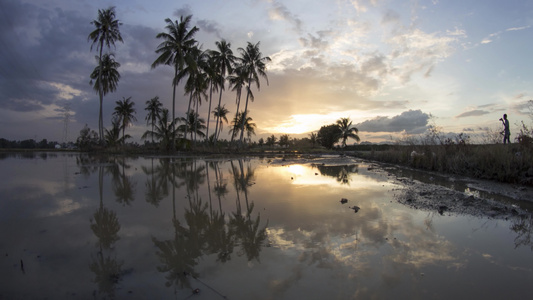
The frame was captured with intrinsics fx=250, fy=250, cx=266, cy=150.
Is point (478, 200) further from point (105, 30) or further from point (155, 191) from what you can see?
point (105, 30)

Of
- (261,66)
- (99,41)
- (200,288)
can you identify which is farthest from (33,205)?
(261,66)

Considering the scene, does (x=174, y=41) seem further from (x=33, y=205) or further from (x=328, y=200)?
(x=328, y=200)

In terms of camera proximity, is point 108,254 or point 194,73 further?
point 194,73

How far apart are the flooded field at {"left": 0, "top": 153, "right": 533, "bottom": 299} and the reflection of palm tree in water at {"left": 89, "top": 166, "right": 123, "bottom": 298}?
0.02 metres

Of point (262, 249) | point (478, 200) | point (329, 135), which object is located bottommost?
point (262, 249)

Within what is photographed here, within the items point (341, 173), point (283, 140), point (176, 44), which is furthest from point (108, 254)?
point (283, 140)

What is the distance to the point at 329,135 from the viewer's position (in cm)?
5575

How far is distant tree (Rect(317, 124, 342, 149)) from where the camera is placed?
5234 centimetres

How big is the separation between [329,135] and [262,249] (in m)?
54.5

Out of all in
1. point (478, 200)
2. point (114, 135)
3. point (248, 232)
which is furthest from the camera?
point (114, 135)

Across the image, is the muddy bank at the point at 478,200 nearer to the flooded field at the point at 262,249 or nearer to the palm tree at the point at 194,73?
the flooded field at the point at 262,249

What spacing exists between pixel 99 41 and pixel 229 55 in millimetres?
14458

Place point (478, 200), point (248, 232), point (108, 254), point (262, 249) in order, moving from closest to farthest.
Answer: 1. point (108, 254)
2. point (262, 249)
3. point (248, 232)
4. point (478, 200)

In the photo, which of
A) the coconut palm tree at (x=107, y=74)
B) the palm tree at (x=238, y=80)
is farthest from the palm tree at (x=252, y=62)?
the coconut palm tree at (x=107, y=74)
